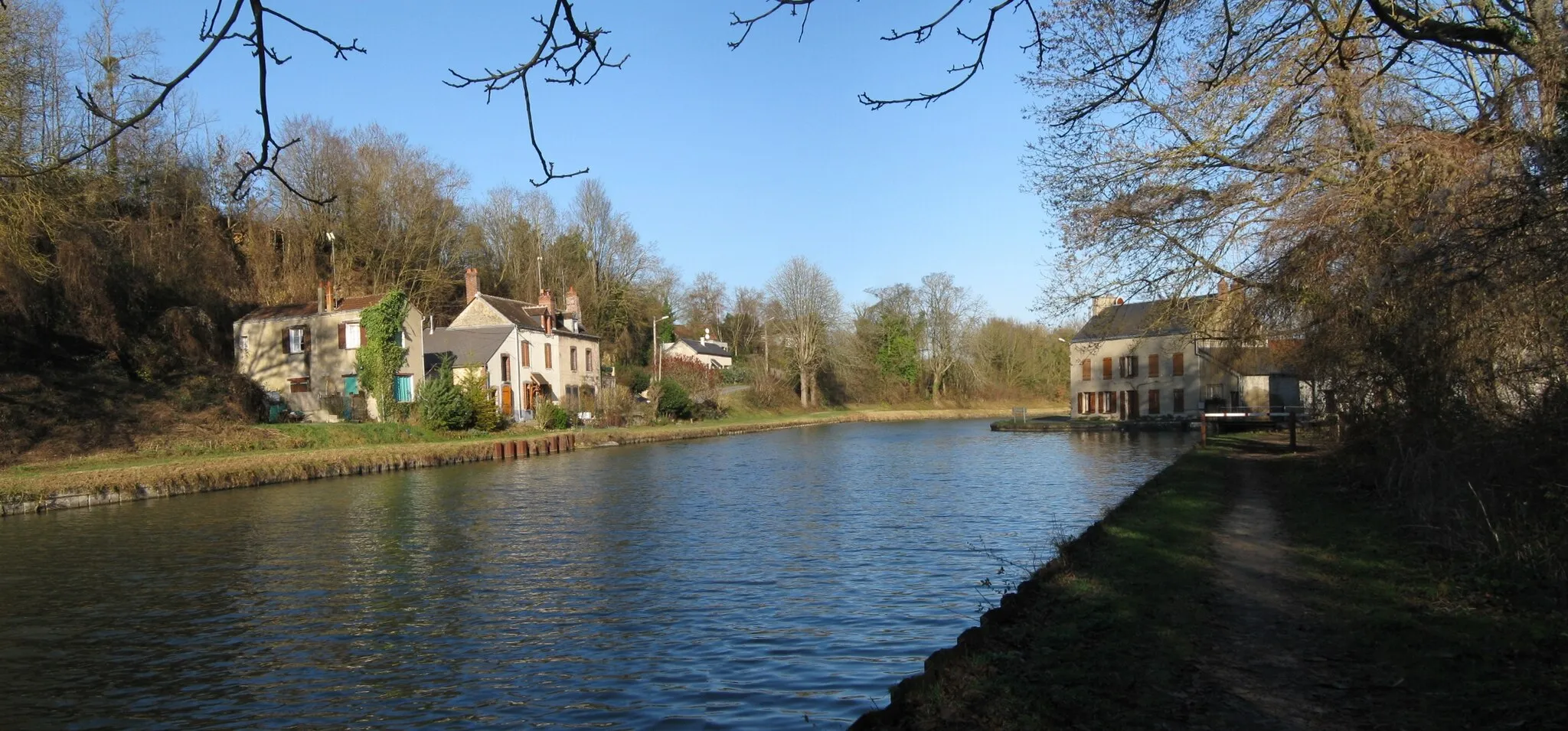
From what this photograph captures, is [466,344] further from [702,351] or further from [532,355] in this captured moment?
[702,351]

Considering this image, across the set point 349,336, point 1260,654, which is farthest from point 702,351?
point 1260,654

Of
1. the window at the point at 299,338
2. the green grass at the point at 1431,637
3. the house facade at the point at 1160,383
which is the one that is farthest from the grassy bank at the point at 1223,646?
the house facade at the point at 1160,383

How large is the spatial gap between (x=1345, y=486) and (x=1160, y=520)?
14.8 ft

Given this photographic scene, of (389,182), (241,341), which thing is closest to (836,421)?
(389,182)

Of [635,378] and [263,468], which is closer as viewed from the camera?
[263,468]

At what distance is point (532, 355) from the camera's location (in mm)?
49219

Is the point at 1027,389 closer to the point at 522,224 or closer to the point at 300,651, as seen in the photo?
the point at 522,224

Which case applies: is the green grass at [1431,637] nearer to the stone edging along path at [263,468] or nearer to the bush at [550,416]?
the stone edging along path at [263,468]

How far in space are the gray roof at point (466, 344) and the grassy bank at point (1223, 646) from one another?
39.7 meters

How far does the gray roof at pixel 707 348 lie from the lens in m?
82.2

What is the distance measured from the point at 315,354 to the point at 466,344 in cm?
866

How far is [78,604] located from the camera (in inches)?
462

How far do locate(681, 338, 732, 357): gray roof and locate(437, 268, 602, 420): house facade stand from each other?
1020 inches

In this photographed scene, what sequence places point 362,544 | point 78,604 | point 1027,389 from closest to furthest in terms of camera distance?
point 78,604 < point 362,544 < point 1027,389
